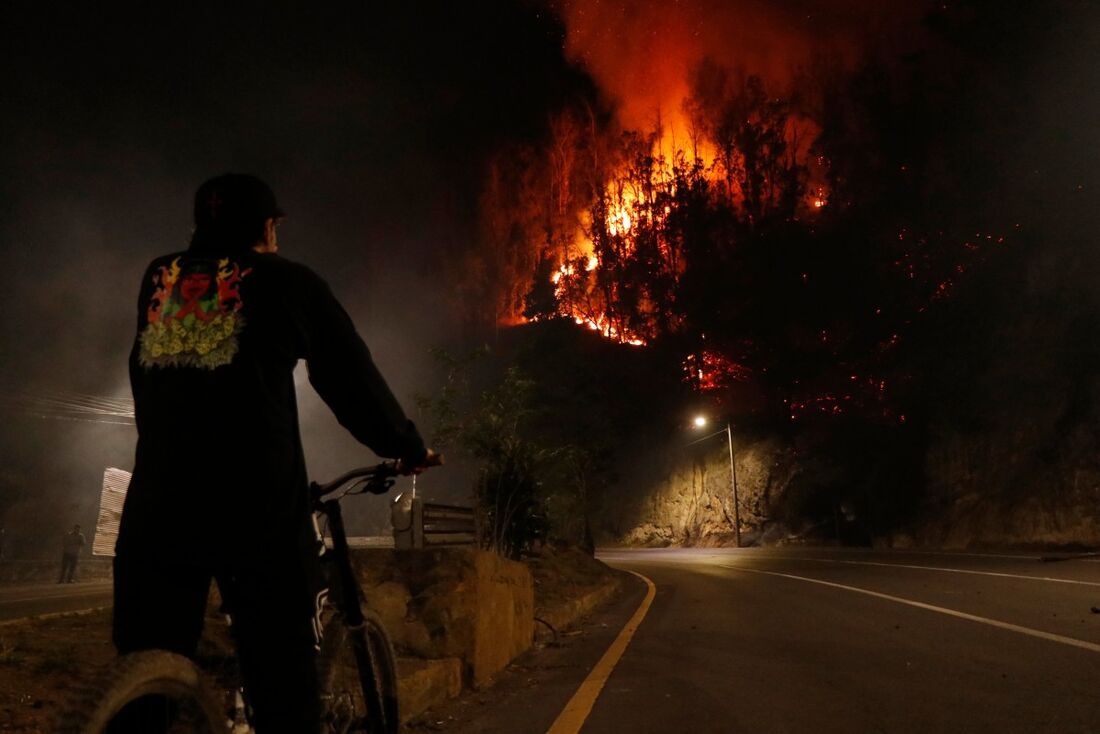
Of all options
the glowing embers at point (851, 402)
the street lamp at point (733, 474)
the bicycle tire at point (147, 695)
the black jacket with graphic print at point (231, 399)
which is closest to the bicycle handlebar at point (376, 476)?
the black jacket with graphic print at point (231, 399)

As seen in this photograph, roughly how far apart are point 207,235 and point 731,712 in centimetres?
422

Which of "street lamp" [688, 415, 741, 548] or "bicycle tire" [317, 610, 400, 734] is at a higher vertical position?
"street lamp" [688, 415, 741, 548]

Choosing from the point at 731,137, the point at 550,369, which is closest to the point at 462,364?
the point at 731,137

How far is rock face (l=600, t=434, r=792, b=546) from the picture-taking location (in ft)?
141

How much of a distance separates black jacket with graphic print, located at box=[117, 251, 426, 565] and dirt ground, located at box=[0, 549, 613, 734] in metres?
1.40

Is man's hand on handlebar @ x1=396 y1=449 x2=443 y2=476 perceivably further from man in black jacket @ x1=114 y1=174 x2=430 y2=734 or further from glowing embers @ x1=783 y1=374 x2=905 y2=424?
glowing embers @ x1=783 y1=374 x2=905 y2=424

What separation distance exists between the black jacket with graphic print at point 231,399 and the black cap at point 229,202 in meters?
0.12

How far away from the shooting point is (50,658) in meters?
4.17

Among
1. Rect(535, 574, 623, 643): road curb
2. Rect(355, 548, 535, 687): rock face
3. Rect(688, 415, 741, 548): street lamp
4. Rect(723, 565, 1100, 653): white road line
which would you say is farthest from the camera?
Rect(688, 415, 741, 548): street lamp

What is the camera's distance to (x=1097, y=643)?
698cm

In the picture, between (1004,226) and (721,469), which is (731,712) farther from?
(721,469)

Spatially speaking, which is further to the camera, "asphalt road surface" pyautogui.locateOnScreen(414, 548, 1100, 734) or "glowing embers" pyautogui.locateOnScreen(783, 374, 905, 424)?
"glowing embers" pyautogui.locateOnScreen(783, 374, 905, 424)

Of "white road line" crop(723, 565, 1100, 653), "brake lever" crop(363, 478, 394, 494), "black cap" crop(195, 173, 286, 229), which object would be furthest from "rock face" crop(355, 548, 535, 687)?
"white road line" crop(723, 565, 1100, 653)

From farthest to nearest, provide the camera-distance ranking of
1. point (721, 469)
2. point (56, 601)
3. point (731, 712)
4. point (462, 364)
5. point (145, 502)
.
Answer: point (721, 469)
point (462, 364)
point (56, 601)
point (731, 712)
point (145, 502)
